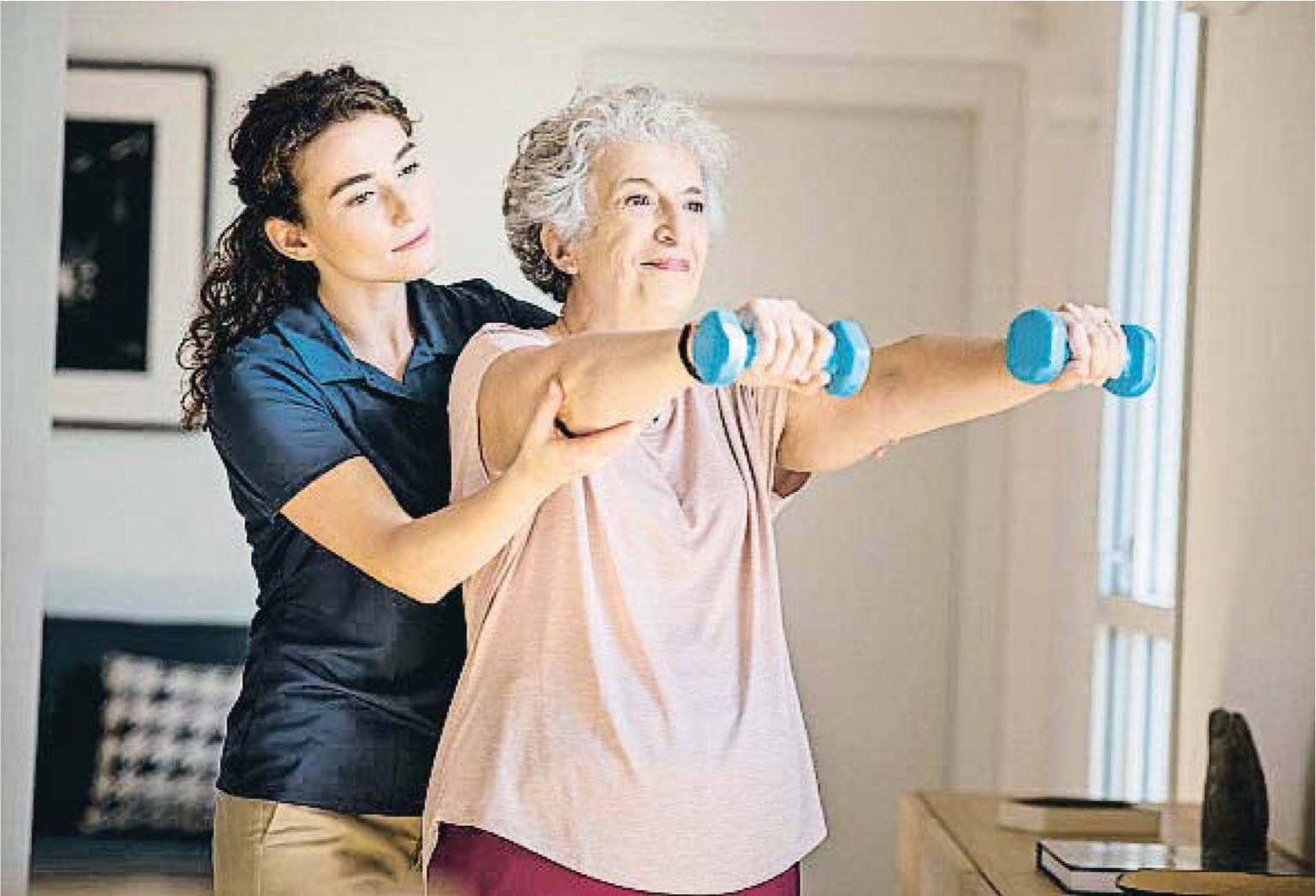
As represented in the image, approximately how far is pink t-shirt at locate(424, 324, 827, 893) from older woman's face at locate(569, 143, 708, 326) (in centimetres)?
9

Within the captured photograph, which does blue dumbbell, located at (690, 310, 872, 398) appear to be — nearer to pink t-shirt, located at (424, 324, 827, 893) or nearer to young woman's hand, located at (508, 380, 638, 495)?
young woman's hand, located at (508, 380, 638, 495)

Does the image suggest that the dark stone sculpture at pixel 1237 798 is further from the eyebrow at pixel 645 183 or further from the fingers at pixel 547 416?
the fingers at pixel 547 416

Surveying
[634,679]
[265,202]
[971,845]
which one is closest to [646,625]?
[634,679]

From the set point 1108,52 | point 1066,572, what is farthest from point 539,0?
point 1066,572

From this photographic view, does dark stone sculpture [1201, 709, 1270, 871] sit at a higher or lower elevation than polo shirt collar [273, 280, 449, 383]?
lower

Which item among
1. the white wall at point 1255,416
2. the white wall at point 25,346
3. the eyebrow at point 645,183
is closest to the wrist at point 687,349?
the eyebrow at point 645,183

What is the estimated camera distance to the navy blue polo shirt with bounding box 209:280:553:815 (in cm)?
171

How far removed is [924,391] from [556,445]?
0.93 ft

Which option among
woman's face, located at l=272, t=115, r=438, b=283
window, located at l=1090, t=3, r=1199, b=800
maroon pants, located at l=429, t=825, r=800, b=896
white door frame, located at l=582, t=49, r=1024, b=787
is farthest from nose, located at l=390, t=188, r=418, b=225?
white door frame, located at l=582, t=49, r=1024, b=787

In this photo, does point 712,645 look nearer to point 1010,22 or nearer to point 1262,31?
point 1262,31

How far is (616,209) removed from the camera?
5.28 feet

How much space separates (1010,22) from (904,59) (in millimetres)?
217

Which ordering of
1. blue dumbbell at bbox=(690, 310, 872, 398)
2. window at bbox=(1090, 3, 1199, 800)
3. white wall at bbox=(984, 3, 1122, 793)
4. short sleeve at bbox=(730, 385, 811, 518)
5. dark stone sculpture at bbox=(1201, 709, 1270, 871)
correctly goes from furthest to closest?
white wall at bbox=(984, 3, 1122, 793) < window at bbox=(1090, 3, 1199, 800) < dark stone sculpture at bbox=(1201, 709, 1270, 871) < short sleeve at bbox=(730, 385, 811, 518) < blue dumbbell at bbox=(690, 310, 872, 398)

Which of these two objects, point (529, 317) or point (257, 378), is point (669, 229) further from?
point (257, 378)
